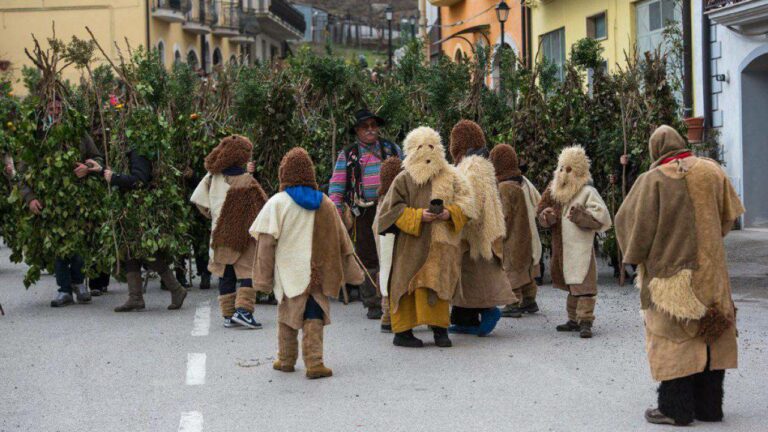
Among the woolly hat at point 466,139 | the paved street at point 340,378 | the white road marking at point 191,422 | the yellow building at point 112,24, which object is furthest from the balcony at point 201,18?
the white road marking at point 191,422

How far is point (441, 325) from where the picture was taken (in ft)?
→ 33.3

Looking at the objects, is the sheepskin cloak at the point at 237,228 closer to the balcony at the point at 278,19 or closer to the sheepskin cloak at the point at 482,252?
the sheepskin cloak at the point at 482,252

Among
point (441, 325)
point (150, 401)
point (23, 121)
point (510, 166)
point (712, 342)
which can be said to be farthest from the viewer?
point (23, 121)

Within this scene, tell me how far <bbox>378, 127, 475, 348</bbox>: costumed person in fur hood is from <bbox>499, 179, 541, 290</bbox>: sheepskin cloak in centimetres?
194

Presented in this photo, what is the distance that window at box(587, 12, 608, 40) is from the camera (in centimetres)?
2589

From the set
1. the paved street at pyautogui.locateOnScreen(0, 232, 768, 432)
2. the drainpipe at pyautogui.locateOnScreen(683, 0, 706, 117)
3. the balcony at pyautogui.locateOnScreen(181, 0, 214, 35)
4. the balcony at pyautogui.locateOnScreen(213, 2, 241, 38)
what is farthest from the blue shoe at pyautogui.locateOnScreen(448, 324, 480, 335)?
the balcony at pyautogui.locateOnScreen(213, 2, 241, 38)

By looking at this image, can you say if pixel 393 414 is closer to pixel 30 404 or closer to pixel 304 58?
pixel 30 404

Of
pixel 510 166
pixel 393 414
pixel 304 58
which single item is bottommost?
pixel 393 414

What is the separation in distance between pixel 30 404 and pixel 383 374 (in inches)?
94.2

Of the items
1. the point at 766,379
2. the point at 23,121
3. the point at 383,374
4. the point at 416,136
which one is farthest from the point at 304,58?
the point at 766,379

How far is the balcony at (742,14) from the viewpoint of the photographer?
62.3 feet

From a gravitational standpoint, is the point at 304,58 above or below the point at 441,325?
above

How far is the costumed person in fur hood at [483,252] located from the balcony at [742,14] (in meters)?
9.46

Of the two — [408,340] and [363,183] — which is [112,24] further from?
[408,340]
